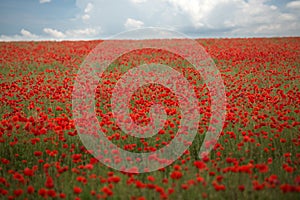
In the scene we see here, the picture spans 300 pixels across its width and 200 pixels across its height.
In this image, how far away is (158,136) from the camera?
5.74 meters

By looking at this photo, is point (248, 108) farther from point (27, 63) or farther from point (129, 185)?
point (27, 63)

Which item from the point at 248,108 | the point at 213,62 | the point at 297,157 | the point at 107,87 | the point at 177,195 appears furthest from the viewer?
the point at 213,62

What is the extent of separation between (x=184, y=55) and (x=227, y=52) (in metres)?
3.14

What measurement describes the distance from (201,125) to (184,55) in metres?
11.8

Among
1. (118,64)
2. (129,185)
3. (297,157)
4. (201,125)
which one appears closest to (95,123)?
(201,125)

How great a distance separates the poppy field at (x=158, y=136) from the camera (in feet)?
12.2

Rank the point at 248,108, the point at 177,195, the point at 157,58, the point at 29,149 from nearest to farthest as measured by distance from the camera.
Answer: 1. the point at 177,195
2. the point at 29,149
3. the point at 248,108
4. the point at 157,58

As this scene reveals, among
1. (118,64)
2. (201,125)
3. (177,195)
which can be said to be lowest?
(177,195)

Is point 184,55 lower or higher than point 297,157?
higher

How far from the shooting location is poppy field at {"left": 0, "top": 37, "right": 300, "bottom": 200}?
12.2 ft

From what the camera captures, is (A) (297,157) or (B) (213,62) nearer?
(A) (297,157)

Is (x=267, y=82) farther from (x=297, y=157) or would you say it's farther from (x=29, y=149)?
(x=29, y=149)

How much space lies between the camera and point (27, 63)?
16.4m

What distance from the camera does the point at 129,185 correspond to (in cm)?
385
